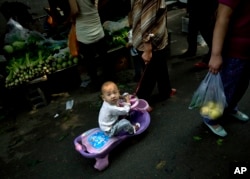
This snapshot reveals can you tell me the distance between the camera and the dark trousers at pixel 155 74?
3.35 m

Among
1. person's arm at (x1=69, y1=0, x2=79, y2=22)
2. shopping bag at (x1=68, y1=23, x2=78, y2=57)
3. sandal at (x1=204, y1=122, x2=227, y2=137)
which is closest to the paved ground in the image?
sandal at (x1=204, y1=122, x2=227, y2=137)

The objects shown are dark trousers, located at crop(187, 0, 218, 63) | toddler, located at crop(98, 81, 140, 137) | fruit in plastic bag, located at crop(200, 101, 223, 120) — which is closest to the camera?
fruit in plastic bag, located at crop(200, 101, 223, 120)

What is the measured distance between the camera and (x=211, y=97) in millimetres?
2672

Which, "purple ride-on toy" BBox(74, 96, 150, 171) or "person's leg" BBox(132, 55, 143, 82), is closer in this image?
"purple ride-on toy" BBox(74, 96, 150, 171)

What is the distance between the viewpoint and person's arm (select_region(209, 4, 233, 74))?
2.08 metres

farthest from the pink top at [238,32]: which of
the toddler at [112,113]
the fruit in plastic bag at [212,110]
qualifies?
the toddler at [112,113]

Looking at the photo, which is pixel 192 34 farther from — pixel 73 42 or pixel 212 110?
pixel 212 110

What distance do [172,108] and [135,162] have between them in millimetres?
1166

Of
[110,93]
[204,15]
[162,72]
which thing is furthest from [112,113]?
[204,15]

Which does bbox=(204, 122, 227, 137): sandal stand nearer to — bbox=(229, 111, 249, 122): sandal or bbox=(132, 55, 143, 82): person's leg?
bbox=(229, 111, 249, 122): sandal

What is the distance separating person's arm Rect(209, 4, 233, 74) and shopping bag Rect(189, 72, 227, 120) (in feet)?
0.67

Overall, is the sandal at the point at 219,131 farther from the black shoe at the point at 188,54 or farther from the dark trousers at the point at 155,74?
the black shoe at the point at 188,54

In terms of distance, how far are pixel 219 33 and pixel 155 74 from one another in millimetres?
1419

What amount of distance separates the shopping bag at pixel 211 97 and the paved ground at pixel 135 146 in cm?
43
